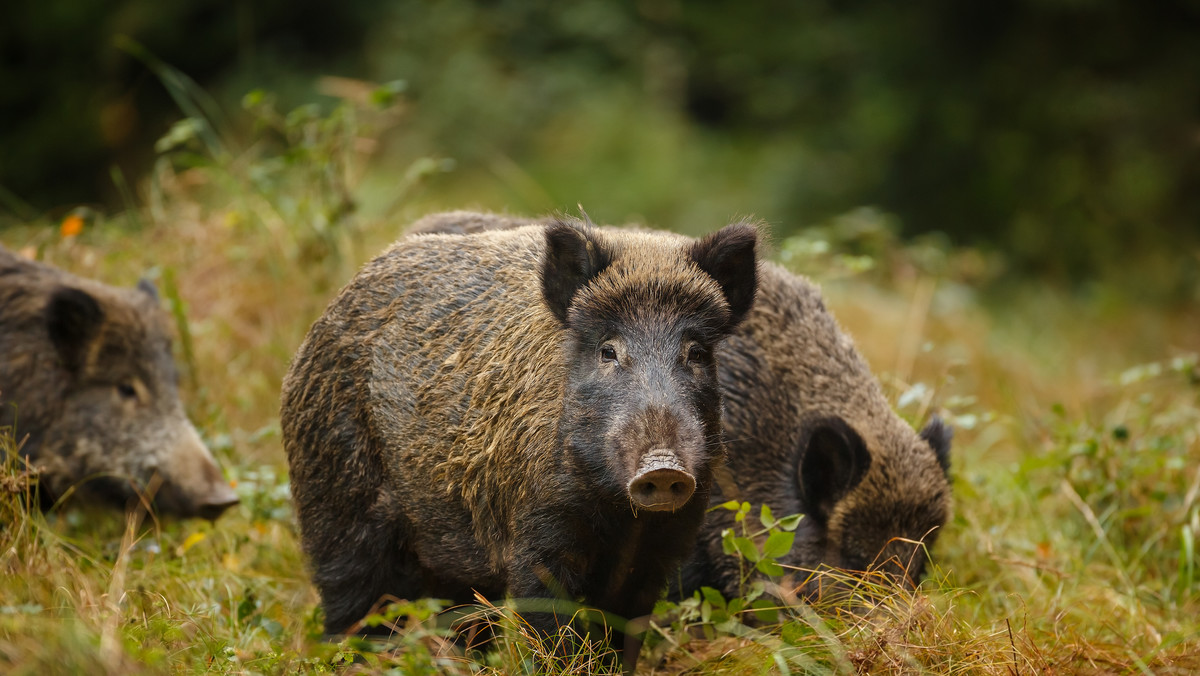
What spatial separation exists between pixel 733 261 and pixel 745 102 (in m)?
12.6

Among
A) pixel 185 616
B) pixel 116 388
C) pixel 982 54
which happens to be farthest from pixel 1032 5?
pixel 185 616

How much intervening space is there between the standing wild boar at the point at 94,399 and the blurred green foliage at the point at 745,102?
3.77 meters

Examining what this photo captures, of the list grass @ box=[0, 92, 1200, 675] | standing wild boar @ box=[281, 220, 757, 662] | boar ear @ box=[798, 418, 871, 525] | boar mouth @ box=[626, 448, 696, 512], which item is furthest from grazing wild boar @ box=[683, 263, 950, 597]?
boar mouth @ box=[626, 448, 696, 512]

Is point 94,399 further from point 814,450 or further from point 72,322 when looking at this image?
point 814,450

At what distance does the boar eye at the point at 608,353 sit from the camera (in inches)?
126

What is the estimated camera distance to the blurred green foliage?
10.3 m

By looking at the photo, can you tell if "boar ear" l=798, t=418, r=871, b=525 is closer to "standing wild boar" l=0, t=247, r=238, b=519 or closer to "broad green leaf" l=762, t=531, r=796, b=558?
"broad green leaf" l=762, t=531, r=796, b=558

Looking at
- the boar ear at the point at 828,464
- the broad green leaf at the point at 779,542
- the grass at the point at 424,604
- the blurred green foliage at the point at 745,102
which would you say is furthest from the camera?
the blurred green foliage at the point at 745,102

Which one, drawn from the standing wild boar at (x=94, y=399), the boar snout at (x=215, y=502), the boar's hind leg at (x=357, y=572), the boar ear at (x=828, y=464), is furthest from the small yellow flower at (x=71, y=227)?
the boar ear at (x=828, y=464)

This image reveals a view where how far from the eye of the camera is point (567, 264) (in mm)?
3340

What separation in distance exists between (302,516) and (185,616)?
0.50 m

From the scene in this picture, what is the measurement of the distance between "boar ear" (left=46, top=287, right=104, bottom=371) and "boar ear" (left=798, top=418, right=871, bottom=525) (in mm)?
3078

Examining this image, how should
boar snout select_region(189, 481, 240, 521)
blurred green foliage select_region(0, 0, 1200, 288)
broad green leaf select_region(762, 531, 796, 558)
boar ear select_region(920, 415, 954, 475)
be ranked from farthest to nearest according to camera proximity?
blurred green foliage select_region(0, 0, 1200, 288) < boar snout select_region(189, 481, 240, 521) < boar ear select_region(920, 415, 954, 475) < broad green leaf select_region(762, 531, 796, 558)

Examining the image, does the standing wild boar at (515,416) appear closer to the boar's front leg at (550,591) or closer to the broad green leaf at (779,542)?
the boar's front leg at (550,591)
